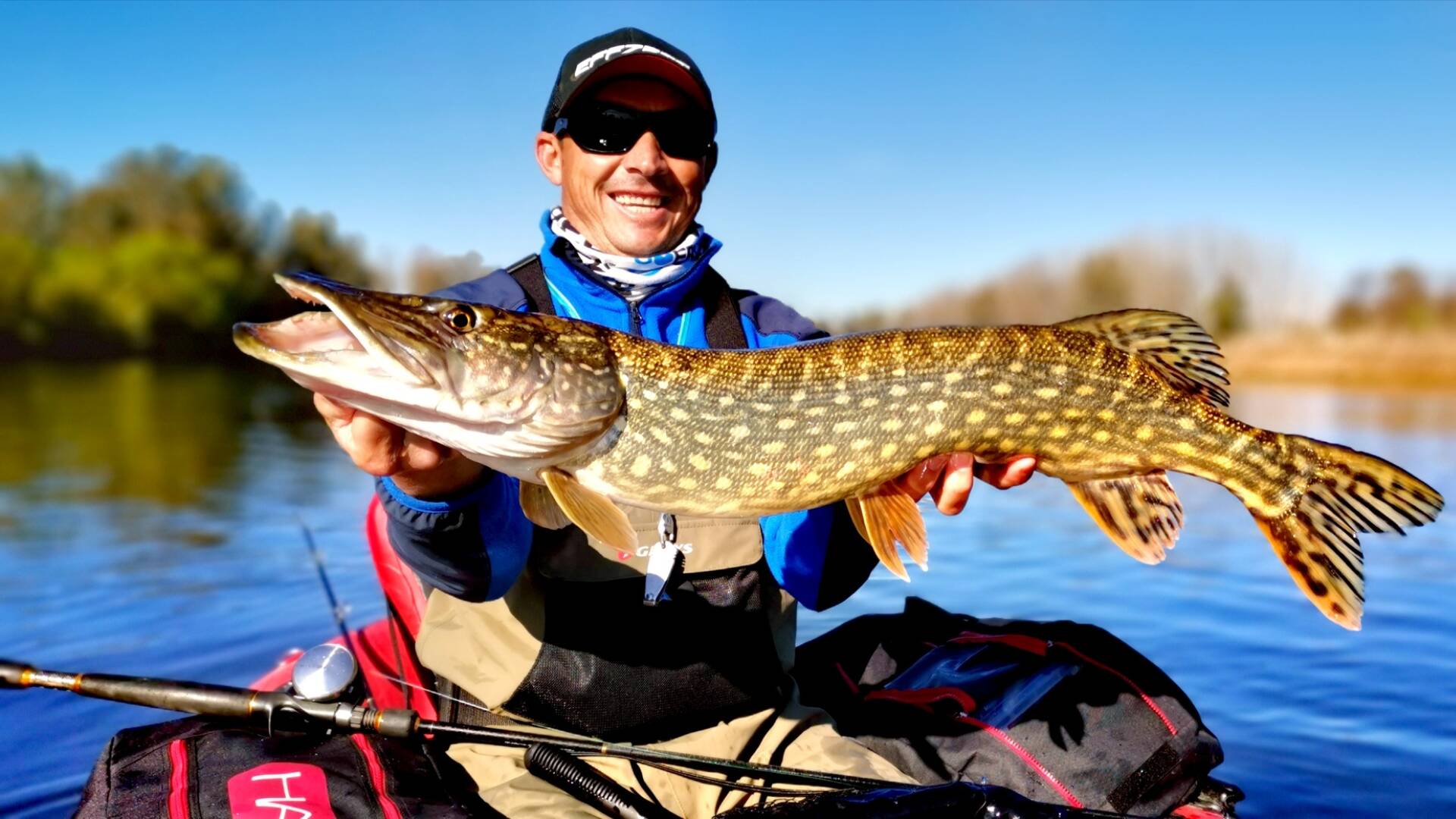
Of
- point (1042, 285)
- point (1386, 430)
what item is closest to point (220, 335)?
point (1042, 285)

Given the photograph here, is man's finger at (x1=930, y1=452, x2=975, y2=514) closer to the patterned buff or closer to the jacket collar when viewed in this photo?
the jacket collar

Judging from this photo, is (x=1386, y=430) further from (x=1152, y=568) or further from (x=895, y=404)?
(x=895, y=404)

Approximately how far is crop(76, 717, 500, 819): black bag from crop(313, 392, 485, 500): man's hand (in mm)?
668

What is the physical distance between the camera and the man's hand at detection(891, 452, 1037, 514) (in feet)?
9.33

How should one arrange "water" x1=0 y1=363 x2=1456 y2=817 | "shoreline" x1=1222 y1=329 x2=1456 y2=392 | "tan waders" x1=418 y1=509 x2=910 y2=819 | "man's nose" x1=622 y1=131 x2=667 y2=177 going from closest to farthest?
"tan waders" x1=418 y1=509 x2=910 y2=819
"man's nose" x1=622 y1=131 x2=667 y2=177
"water" x1=0 y1=363 x2=1456 y2=817
"shoreline" x1=1222 y1=329 x2=1456 y2=392

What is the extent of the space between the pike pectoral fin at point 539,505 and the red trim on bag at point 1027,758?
4.96ft

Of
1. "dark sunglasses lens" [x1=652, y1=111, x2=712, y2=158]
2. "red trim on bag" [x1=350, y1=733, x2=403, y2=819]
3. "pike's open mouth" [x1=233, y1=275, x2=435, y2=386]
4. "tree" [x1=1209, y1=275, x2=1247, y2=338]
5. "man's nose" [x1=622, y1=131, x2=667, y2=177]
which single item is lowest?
"tree" [x1=1209, y1=275, x2=1247, y2=338]

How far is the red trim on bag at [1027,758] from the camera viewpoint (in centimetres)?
297

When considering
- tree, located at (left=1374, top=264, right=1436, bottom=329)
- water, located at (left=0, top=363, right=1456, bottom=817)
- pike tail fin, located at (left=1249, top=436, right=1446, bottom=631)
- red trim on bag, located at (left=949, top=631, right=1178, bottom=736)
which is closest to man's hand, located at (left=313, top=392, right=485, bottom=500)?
red trim on bag, located at (left=949, top=631, right=1178, bottom=736)

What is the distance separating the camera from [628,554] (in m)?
2.87

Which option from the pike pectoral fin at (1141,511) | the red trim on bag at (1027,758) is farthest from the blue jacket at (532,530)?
the pike pectoral fin at (1141,511)

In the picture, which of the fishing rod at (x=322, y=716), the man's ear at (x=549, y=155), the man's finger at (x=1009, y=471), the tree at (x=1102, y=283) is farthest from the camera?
the tree at (x=1102, y=283)

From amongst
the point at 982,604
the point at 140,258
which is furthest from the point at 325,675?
the point at 140,258

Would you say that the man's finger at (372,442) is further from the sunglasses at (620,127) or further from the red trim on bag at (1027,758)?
the red trim on bag at (1027,758)
